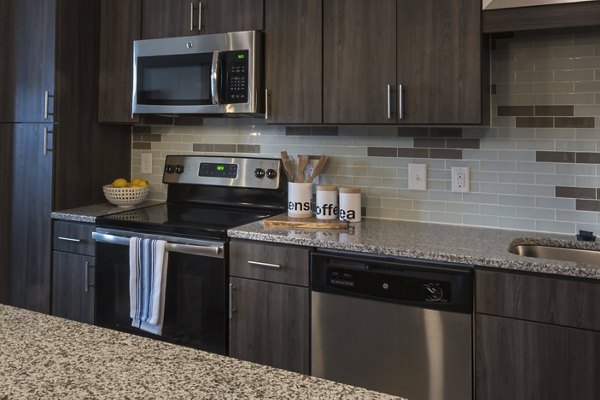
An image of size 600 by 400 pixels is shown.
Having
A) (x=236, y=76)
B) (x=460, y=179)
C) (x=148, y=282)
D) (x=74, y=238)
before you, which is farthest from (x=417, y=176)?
(x=74, y=238)

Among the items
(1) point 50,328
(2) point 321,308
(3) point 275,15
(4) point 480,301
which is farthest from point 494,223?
(1) point 50,328

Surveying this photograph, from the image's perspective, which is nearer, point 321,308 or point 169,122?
point 321,308

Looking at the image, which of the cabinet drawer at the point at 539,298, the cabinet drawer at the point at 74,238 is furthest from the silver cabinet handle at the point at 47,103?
the cabinet drawer at the point at 539,298

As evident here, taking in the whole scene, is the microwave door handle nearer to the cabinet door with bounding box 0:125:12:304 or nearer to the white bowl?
the white bowl

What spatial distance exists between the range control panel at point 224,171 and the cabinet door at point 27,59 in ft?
2.33

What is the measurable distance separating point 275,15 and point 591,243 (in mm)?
1656

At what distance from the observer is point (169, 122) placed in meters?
2.91

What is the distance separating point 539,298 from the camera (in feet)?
5.11

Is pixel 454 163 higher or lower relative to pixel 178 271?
higher

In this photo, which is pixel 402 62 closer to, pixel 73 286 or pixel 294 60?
pixel 294 60

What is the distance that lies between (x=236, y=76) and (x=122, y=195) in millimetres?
947

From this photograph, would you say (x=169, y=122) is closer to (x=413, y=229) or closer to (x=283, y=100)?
(x=283, y=100)

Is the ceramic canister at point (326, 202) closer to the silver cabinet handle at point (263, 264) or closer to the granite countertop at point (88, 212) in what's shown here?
the silver cabinet handle at point (263, 264)

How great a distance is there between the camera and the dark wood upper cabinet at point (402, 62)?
192 cm
